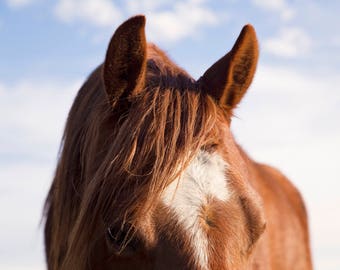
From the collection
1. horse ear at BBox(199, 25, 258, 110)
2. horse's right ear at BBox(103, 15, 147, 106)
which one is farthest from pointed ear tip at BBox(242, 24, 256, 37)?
horse's right ear at BBox(103, 15, 147, 106)

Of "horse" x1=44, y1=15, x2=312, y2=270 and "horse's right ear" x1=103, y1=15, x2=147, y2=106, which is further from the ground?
"horse's right ear" x1=103, y1=15, x2=147, y2=106

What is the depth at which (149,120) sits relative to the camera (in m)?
3.12

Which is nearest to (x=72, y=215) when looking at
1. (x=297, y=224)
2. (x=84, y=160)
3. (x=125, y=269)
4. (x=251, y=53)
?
(x=84, y=160)

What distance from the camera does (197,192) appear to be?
286cm

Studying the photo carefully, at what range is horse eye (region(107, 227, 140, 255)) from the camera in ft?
9.27

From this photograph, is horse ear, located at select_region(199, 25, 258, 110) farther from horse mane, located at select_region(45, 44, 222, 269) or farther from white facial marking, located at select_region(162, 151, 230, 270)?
white facial marking, located at select_region(162, 151, 230, 270)

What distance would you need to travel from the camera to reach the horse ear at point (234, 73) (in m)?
3.40

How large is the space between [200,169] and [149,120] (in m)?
0.39

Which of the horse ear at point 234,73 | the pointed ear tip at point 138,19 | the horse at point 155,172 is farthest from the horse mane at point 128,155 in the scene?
the pointed ear tip at point 138,19

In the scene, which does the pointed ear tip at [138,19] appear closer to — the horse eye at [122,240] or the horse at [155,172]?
the horse at [155,172]

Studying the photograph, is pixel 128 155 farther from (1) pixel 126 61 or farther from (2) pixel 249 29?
(2) pixel 249 29

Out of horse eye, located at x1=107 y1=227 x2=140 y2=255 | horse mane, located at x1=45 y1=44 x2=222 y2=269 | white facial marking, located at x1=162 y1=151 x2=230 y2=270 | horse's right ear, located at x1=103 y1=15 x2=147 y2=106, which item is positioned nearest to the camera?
white facial marking, located at x1=162 y1=151 x2=230 y2=270

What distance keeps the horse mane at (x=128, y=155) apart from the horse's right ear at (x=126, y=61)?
0.07m

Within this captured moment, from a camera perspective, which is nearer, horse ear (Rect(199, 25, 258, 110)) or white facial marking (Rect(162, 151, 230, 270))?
white facial marking (Rect(162, 151, 230, 270))
